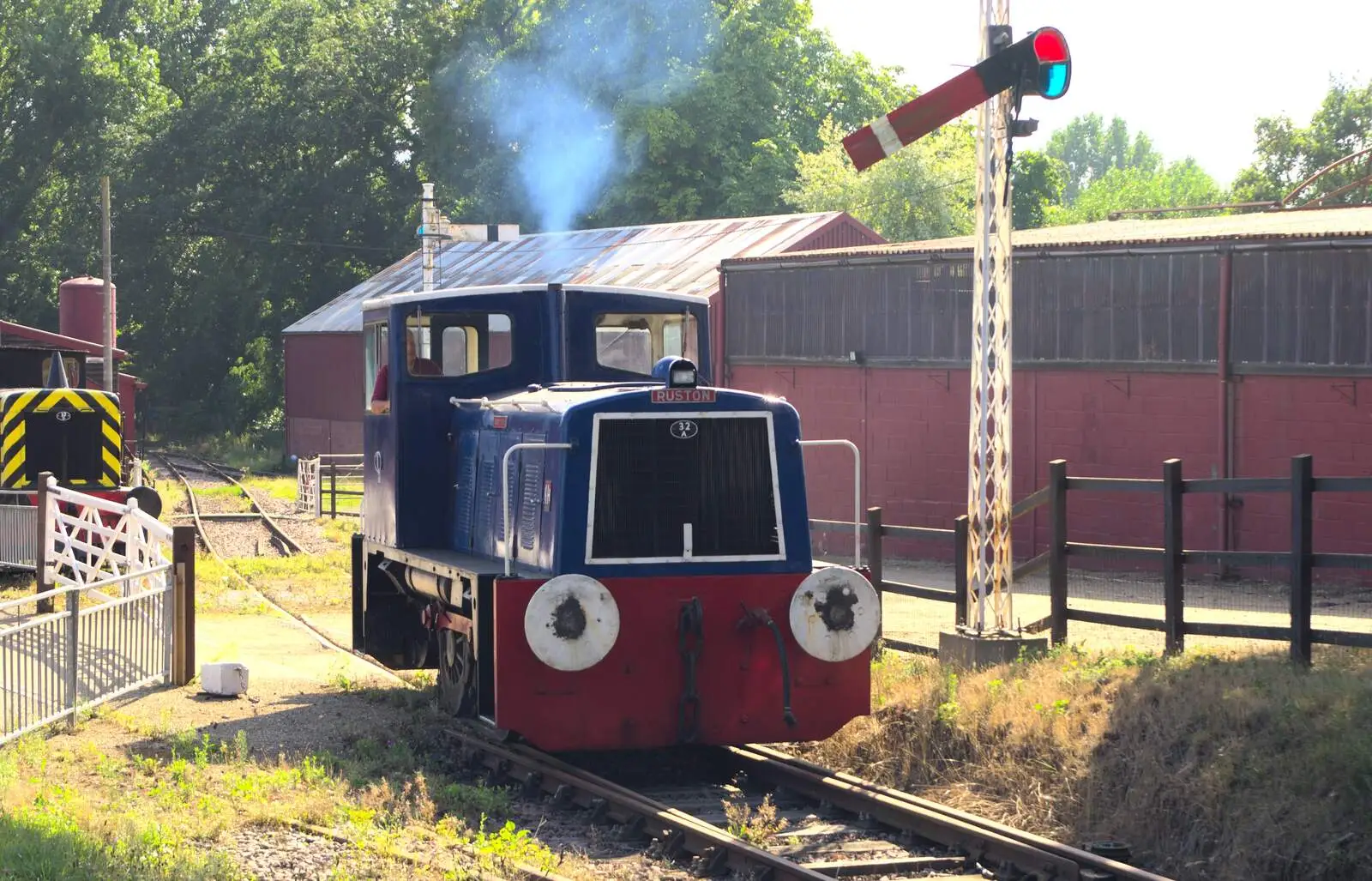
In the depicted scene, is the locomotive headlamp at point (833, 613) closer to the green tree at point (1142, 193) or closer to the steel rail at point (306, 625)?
the steel rail at point (306, 625)

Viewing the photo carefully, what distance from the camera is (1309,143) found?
213 feet

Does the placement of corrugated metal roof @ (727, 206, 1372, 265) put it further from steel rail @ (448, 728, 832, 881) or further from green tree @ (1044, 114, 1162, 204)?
green tree @ (1044, 114, 1162, 204)

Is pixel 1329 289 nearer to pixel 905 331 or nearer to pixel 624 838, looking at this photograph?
pixel 905 331

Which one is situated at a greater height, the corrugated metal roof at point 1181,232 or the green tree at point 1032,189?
the green tree at point 1032,189

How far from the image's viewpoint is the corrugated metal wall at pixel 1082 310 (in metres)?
19.1

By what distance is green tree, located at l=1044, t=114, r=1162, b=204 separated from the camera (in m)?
188

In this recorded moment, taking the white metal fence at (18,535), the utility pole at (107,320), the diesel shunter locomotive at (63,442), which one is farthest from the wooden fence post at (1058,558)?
the utility pole at (107,320)

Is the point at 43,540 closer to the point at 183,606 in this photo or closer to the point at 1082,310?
the point at 183,606

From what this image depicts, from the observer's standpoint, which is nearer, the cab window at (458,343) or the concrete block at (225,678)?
the cab window at (458,343)

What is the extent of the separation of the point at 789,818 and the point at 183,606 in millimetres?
5979

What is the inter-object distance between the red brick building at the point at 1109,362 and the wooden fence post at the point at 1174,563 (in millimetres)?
8351

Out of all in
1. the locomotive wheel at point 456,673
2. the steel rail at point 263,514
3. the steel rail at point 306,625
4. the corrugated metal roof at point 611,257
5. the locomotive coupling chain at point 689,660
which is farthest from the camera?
the corrugated metal roof at point 611,257

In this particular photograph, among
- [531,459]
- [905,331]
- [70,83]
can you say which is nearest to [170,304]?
[70,83]

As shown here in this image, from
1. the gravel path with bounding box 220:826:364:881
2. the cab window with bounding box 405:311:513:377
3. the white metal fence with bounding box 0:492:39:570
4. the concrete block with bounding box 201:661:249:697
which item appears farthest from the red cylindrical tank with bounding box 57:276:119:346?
the gravel path with bounding box 220:826:364:881
